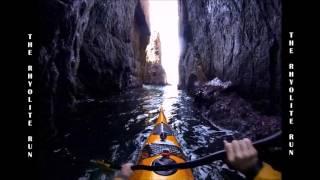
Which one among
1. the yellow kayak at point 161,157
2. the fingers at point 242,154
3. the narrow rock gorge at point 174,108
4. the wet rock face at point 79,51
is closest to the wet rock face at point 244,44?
the narrow rock gorge at point 174,108

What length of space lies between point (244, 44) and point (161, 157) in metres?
5.70

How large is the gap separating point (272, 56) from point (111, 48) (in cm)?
1268

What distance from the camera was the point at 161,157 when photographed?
4.04 meters

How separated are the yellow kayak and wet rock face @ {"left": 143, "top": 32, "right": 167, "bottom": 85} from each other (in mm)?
38269

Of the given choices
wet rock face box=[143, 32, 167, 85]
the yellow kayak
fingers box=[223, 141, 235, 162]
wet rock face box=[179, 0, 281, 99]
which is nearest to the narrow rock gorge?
wet rock face box=[179, 0, 281, 99]

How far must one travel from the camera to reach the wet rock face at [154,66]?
44.8 metres

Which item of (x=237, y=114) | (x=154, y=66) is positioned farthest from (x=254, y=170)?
(x=154, y=66)

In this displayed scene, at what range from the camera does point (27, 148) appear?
62.9 inches

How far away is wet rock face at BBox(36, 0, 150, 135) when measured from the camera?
20.3 feet

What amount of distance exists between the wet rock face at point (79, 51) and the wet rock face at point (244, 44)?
208 inches

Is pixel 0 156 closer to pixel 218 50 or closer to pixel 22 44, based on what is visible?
pixel 22 44

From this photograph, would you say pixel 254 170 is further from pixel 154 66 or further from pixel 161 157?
pixel 154 66

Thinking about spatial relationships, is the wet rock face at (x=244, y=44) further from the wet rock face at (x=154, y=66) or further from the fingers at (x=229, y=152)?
the wet rock face at (x=154, y=66)

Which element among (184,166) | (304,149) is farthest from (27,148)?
(304,149)
